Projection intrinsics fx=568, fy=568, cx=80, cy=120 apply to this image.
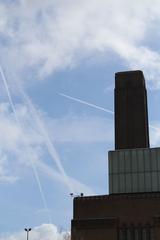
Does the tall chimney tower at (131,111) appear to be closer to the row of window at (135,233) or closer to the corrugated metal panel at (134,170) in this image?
the corrugated metal panel at (134,170)

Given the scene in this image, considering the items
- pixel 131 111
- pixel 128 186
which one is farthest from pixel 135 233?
pixel 131 111

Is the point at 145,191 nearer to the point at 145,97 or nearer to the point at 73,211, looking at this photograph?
the point at 73,211

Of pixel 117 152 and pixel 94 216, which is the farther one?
pixel 117 152

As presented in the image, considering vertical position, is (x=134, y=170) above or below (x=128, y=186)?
above

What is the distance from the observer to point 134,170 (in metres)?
49.1

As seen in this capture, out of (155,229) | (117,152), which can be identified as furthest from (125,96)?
(155,229)

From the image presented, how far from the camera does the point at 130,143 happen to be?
51.0m

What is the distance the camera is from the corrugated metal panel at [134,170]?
48.1m

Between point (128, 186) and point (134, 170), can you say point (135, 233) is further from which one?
point (134, 170)

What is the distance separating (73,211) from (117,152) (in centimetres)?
673

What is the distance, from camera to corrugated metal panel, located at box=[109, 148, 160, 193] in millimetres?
48094

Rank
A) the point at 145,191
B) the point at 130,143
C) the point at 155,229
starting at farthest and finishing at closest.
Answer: the point at 130,143, the point at 145,191, the point at 155,229

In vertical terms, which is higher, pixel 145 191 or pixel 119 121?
pixel 119 121

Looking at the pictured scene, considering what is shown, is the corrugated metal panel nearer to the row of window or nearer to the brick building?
the brick building
